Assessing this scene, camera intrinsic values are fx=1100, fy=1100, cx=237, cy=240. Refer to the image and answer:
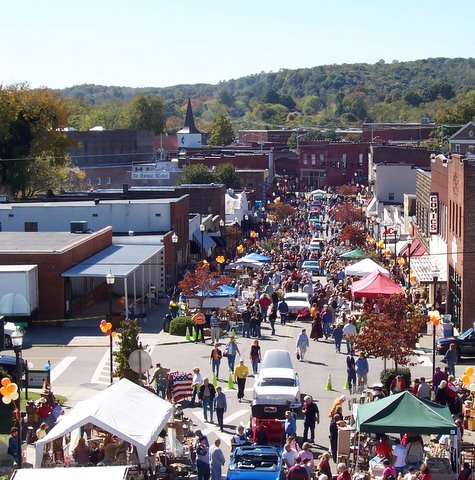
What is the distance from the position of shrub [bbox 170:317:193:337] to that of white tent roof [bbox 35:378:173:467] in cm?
1694

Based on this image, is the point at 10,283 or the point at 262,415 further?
the point at 10,283

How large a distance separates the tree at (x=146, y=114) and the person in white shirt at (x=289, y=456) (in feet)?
515

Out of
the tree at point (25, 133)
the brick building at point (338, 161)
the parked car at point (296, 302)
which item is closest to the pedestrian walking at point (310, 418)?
the parked car at point (296, 302)

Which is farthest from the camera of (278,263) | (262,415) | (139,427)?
(278,263)

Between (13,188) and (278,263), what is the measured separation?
29.3 meters

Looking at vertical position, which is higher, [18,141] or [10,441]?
[18,141]

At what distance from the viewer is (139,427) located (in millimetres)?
20141

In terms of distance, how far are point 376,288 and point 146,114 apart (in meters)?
142

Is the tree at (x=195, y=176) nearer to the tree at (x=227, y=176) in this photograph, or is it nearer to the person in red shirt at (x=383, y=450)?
the tree at (x=227, y=176)

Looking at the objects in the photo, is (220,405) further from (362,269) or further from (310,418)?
(362,269)

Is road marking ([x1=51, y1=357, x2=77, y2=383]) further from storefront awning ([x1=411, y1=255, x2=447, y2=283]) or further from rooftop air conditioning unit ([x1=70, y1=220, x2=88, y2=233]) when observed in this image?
rooftop air conditioning unit ([x1=70, y1=220, x2=88, y2=233])

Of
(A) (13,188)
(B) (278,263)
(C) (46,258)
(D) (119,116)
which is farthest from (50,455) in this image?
(D) (119,116)

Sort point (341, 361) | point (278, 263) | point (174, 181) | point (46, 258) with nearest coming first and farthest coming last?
1. point (341, 361)
2. point (46, 258)
3. point (278, 263)
4. point (174, 181)

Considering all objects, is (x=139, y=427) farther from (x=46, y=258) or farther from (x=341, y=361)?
(x=46, y=258)
